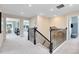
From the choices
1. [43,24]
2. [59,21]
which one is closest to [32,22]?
[43,24]

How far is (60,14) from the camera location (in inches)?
298

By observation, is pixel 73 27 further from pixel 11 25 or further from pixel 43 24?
pixel 11 25

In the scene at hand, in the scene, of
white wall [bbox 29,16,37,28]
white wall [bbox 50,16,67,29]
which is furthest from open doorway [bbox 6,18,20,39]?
white wall [bbox 50,16,67,29]

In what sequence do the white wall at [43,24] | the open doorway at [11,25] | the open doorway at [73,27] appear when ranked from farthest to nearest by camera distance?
the open doorway at [11,25] < the open doorway at [73,27] < the white wall at [43,24]

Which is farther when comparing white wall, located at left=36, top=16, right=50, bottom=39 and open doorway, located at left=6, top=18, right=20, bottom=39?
open doorway, located at left=6, top=18, right=20, bottom=39

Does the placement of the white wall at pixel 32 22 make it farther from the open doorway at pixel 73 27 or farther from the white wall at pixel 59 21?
the open doorway at pixel 73 27

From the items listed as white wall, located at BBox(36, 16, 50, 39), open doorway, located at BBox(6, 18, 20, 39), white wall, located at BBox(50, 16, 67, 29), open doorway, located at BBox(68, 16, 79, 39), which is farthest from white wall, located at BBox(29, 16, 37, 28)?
open doorway, located at BBox(68, 16, 79, 39)

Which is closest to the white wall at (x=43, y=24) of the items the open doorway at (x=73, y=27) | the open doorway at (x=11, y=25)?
the open doorway at (x=73, y=27)

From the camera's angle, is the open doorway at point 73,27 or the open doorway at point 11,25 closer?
the open doorway at point 73,27

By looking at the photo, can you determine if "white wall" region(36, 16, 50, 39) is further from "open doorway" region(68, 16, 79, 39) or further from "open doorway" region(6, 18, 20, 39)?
"open doorway" region(6, 18, 20, 39)

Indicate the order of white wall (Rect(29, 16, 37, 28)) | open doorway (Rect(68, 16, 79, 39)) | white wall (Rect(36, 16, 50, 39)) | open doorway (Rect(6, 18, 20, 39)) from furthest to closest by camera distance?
open doorway (Rect(6, 18, 20, 39))
open doorway (Rect(68, 16, 79, 39))
white wall (Rect(36, 16, 50, 39))
white wall (Rect(29, 16, 37, 28))

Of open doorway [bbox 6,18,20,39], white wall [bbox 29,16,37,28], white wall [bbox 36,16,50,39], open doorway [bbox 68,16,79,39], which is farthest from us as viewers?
open doorway [bbox 6,18,20,39]

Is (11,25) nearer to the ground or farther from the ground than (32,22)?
nearer to the ground

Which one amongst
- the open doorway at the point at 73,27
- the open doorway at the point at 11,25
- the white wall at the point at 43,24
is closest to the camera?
the white wall at the point at 43,24
